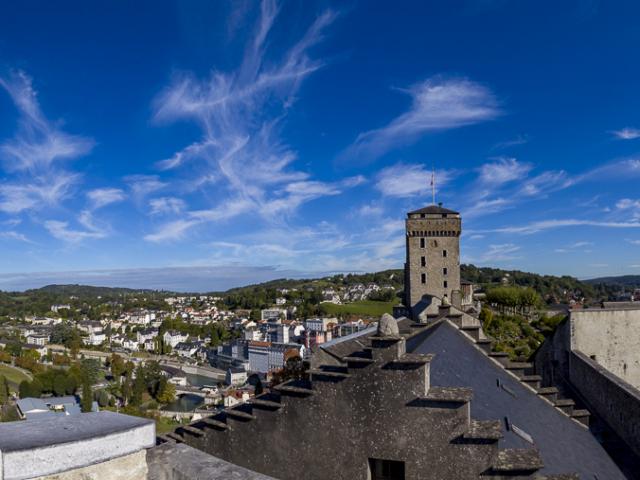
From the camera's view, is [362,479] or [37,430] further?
[362,479]

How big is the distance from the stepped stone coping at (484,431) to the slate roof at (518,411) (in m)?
0.62

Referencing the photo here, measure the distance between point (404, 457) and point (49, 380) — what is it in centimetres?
9188

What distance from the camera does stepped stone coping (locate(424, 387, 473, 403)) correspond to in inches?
185

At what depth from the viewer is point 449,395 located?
4.77 meters

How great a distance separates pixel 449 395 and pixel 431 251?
34.5 metres

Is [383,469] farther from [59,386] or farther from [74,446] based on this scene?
[59,386]

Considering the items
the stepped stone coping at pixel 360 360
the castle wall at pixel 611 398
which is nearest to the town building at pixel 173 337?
the castle wall at pixel 611 398

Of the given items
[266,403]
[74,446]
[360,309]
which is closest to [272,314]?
[360,309]

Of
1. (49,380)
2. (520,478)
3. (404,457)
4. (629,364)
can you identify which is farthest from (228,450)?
(49,380)

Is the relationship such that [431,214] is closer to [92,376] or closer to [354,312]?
[92,376]

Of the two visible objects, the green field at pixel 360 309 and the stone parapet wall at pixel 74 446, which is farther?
the green field at pixel 360 309

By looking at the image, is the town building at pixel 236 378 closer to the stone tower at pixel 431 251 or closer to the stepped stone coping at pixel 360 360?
the stone tower at pixel 431 251

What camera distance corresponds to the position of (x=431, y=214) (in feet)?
127

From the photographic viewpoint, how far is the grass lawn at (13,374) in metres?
87.8
